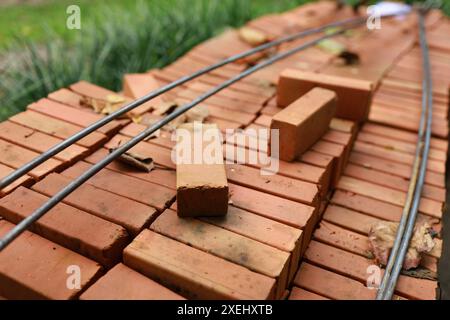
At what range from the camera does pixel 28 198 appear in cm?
180

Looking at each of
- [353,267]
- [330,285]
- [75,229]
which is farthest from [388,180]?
[75,229]

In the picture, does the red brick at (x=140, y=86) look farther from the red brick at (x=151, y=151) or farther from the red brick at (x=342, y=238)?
the red brick at (x=342, y=238)

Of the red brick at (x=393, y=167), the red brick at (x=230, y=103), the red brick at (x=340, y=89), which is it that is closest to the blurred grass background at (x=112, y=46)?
the red brick at (x=230, y=103)

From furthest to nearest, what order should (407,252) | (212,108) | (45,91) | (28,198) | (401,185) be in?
(45,91)
(212,108)
(401,185)
(407,252)
(28,198)

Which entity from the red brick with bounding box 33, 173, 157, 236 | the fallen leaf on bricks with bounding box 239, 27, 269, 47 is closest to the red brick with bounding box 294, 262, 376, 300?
the red brick with bounding box 33, 173, 157, 236

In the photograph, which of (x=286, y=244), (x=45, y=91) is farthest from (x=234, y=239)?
(x=45, y=91)

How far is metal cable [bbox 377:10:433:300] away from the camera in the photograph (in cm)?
174

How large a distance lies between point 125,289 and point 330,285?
866mm

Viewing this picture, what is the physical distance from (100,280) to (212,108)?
5.01 ft

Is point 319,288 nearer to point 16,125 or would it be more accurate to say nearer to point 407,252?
point 407,252

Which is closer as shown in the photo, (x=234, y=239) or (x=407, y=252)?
(x=234, y=239)

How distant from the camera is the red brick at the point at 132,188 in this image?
1.84 m

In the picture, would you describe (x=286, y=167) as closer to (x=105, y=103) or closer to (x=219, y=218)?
(x=219, y=218)
